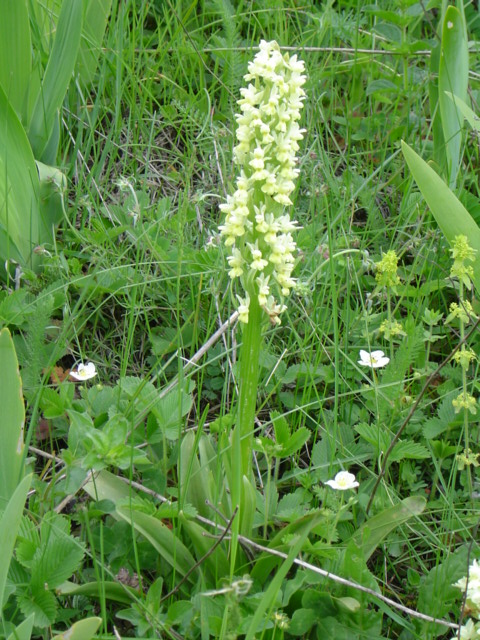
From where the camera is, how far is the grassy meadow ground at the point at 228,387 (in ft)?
4.75

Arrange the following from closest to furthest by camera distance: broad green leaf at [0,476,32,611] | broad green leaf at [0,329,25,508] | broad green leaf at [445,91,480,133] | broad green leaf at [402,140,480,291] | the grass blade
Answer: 1. broad green leaf at [0,476,32,611]
2. broad green leaf at [0,329,25,508]
3. broad green leaf at [402,140,480,291]
4. broad green leaf at [445,91,480,133]
5. the grass blade

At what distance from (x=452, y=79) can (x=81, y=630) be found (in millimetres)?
2053

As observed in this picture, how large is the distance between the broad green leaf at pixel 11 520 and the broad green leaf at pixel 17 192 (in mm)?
1196

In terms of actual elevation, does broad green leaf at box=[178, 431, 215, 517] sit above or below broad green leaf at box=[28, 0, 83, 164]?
below

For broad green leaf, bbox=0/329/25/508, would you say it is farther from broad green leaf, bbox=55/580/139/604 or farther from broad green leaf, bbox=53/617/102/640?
broad green leaf, bbox=53/617/102/640

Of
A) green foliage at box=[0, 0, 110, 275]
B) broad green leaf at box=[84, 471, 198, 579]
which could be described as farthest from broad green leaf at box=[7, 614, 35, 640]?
green foliage at box=[0, 0, 110, 275]

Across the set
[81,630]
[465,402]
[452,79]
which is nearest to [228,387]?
[465,402]

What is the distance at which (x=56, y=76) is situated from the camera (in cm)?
234

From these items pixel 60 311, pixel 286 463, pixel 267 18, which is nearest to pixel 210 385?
pixel 286 463

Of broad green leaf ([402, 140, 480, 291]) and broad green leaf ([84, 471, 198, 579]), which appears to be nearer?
broad green leaf ([84, 471, 198, 579])

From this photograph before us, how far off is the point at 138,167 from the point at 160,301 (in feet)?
2.44

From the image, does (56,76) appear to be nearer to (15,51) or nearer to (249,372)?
(15,51)

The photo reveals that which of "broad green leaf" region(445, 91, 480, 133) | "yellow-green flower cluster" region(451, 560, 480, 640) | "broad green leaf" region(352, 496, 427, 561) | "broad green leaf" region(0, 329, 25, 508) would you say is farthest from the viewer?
"broad green leaf" region(445, 91, 480, 133)

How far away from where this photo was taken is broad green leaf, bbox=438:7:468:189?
2400 millimetres
